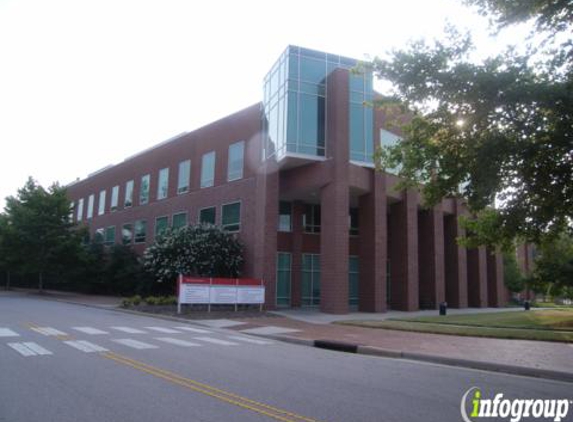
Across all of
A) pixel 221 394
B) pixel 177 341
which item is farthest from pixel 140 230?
pixel 221 394

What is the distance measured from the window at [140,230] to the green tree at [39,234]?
4.96 meters

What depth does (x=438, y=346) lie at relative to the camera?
1399cm

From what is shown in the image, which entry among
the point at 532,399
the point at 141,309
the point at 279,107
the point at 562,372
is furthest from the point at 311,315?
the point at 532,399

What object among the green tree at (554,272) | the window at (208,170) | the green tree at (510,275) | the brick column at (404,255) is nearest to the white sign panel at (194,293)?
the window at (208,170)

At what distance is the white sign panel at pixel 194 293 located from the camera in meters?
23.7

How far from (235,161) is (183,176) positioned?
771 cm

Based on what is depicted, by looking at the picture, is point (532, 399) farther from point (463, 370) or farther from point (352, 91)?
point (352, 91)

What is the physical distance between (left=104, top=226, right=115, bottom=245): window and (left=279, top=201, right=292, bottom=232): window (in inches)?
951

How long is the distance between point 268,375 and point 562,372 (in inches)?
229

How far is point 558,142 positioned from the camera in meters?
10.6

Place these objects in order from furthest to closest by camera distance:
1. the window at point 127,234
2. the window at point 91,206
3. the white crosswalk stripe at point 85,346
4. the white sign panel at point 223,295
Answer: the window at point 91,206 → the window at point 127,234 → the white sign panel at point 223,295 → the white crosswalk stripe at point 85,346

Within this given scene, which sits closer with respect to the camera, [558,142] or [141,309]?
[558,142]

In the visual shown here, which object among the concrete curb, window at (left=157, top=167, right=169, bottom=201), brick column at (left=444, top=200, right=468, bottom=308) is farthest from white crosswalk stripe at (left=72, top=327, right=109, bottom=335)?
brick column at (left=444, top=200, right=468, bottom=308)

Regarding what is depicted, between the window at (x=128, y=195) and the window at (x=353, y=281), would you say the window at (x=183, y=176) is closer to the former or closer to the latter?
the window at (x=128, y=195)
